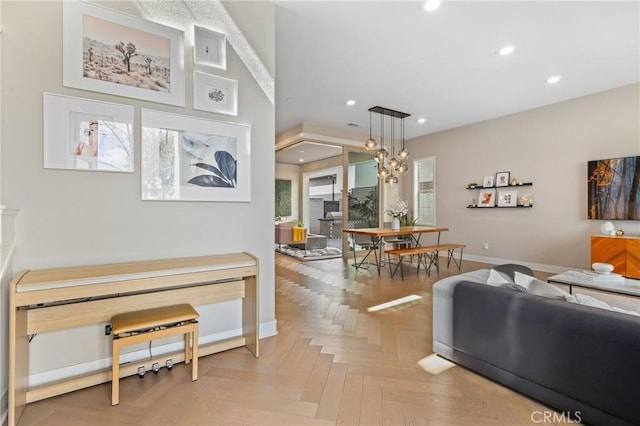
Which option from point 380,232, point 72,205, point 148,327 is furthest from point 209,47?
point 380,232

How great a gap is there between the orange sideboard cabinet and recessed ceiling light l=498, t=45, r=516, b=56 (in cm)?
292

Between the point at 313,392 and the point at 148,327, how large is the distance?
1054 millimetres

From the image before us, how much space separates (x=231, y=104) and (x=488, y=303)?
2382mm

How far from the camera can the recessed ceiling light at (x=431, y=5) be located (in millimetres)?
2423

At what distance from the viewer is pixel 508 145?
5371 millimetres

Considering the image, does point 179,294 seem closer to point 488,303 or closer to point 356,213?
point 488,303

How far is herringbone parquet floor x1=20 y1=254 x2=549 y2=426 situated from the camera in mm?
1497

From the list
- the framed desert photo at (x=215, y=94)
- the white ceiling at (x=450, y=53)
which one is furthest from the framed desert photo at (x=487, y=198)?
the framed desert photo at (x=215, y=94)

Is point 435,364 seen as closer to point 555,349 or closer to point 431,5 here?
point 555,349

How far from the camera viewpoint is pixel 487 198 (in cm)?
570

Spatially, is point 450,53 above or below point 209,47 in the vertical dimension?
above

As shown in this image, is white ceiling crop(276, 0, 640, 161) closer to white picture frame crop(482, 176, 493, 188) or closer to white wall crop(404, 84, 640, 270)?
white wall crop(404, 84, 640, 270)

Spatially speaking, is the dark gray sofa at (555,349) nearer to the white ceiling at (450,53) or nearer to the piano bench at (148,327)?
the piano bench at (148,327)

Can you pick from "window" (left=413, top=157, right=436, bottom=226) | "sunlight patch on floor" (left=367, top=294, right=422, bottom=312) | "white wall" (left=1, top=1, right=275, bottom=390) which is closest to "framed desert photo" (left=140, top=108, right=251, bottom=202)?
"white wall" (left=1, top=1, right=275, bottom=390)
